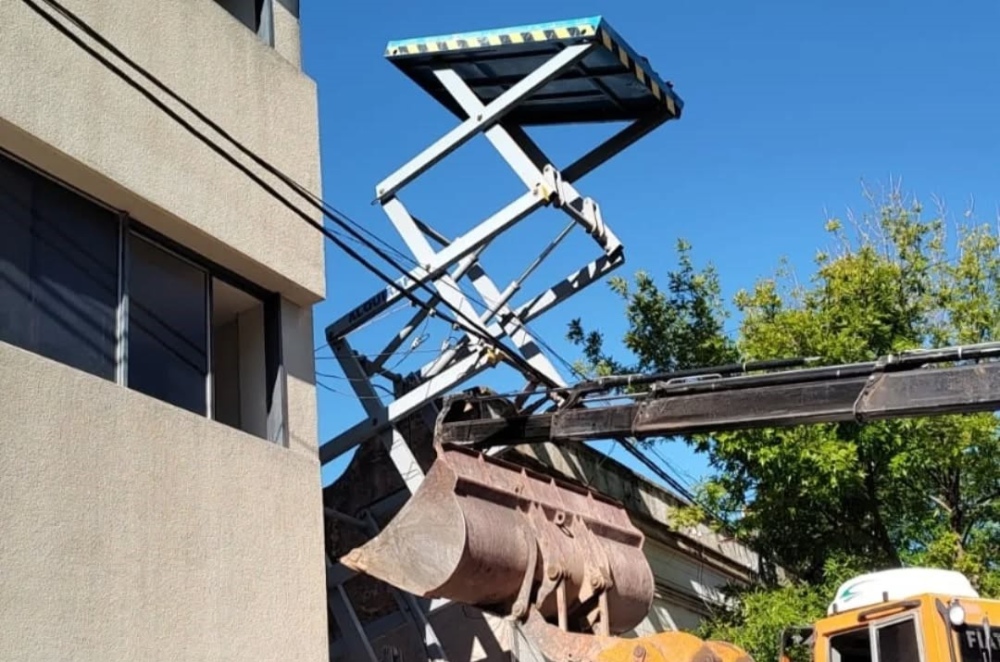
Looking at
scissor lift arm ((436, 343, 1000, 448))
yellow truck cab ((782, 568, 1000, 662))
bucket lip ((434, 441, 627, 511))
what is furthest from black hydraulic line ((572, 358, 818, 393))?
yellow truck cab ((782, 568, 1000, 662))

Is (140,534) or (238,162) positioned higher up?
(238,162)

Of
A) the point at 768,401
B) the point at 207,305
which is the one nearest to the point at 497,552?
the point at 768,401

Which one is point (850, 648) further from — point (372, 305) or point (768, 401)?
point (372, 305)

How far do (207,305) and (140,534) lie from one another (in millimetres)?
2024

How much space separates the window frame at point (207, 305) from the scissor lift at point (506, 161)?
2.45 metres

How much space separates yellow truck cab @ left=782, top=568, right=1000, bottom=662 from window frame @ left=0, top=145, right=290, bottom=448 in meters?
3.77

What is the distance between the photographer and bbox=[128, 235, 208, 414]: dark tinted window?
8.00 m

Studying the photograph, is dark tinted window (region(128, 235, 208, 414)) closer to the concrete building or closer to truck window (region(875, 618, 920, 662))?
the concrete building

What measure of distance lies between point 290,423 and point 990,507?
8.71m

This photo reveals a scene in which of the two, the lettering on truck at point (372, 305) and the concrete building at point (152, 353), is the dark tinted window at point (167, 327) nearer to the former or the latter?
the concrete building at point (152, 353)

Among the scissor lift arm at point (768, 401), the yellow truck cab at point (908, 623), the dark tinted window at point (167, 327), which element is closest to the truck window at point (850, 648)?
the yellow truck cab at point (908, 623)

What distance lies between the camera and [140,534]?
7109 mm

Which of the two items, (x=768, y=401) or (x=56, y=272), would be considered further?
(x=768, y=401)

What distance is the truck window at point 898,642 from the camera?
292 inches
